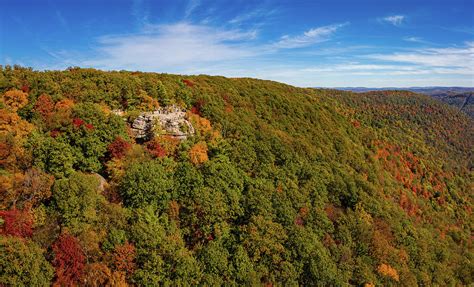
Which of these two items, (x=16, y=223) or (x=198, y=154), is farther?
(x=198, y=154)

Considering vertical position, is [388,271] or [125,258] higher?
[125,258]

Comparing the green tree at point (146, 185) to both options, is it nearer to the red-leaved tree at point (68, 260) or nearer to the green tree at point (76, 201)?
the green tree at point (76, 201)

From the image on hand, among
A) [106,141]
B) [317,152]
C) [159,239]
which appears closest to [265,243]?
[159,239]

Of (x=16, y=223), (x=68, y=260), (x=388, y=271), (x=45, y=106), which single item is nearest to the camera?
(x=16, y=223)

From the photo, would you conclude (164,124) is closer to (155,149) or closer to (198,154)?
(155,149)

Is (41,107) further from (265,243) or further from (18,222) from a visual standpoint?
(265,243)

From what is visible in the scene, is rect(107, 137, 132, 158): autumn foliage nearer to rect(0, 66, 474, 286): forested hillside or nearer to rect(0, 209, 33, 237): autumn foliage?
rect(0, 66, 474, 286): forested hillside

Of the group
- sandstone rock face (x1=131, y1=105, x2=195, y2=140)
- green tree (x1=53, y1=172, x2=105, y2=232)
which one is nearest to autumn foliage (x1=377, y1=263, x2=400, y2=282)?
sandstone rock face (x1=131, y1=105, x2=195, y2=140)

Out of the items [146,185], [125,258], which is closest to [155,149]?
[146,185]
